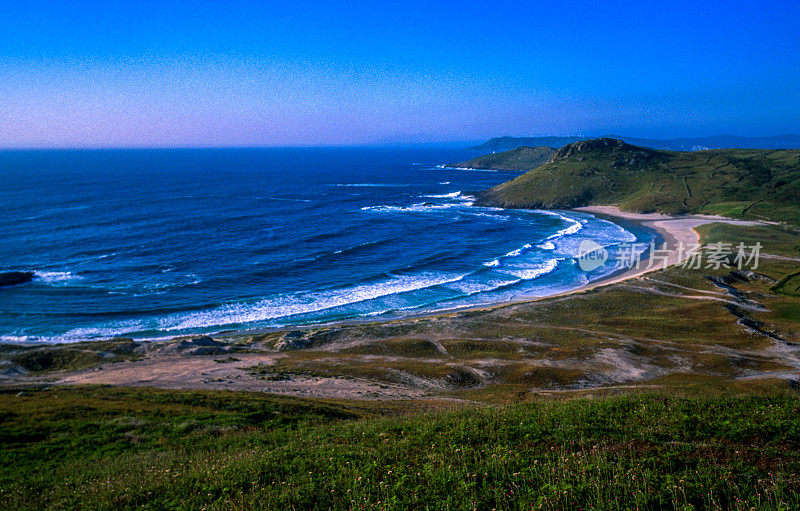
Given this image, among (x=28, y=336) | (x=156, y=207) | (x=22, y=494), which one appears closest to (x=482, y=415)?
(x=22, y=494)

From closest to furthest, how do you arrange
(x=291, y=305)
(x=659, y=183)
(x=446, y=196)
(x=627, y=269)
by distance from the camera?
(x=291, y=305) → (x=627, y=269) → (x=659, y=183) → (x=446, y=196)

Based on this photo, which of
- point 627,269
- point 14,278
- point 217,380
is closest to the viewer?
point 217,380

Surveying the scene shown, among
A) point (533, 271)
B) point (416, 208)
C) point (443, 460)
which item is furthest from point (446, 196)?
point (443, 460)

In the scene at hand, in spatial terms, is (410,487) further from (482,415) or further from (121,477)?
(121,477)

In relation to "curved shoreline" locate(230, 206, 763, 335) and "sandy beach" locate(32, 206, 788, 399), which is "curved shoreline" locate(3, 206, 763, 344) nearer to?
"curved shoreline" locate(230, 206, 763, 335)

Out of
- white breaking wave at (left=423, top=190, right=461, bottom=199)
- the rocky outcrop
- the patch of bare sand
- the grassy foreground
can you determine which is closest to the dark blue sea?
the patch of bare sand

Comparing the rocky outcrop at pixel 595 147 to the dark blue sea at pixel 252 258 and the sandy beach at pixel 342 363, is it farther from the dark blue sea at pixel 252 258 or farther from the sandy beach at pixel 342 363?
the sandy beach at pixel 342 363

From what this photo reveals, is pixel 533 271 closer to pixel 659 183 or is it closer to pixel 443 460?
pixel 443 460
